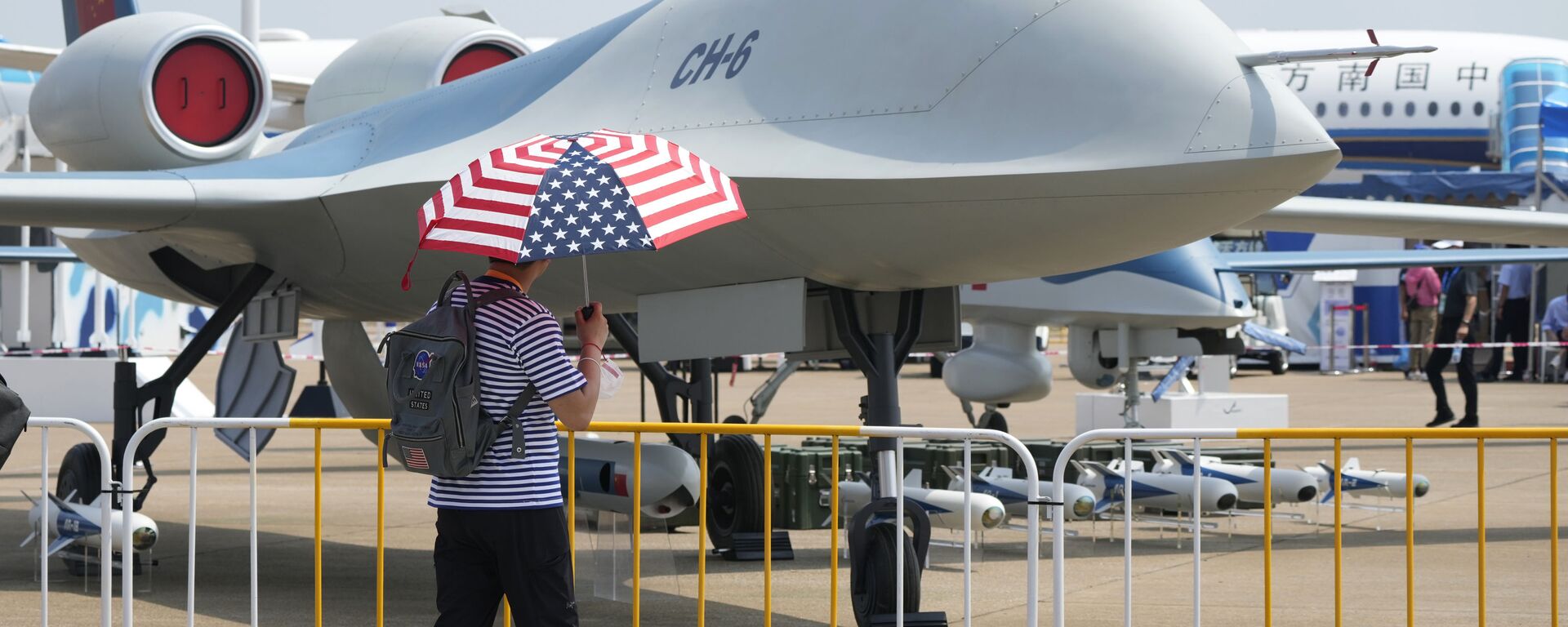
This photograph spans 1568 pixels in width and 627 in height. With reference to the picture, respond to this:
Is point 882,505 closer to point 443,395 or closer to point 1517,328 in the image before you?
point 443,395

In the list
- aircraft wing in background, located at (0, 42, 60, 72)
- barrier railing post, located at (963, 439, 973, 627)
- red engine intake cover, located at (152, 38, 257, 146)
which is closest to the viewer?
barrier railing post, located at (963, 439, 973, 627)

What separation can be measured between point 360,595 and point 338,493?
4431 millimetres

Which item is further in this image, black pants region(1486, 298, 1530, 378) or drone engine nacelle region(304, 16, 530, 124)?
black pants region(1486, 298, 1530, 378)

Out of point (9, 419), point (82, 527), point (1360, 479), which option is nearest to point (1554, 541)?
point (9, 419)

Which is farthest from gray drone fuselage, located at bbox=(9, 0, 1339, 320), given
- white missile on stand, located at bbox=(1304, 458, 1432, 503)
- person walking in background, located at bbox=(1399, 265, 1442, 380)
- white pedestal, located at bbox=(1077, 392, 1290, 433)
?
person walking in background, located at bbox=(1399, 265, 1442, 380)

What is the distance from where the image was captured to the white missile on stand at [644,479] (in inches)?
265

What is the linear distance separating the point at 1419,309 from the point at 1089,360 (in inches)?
483

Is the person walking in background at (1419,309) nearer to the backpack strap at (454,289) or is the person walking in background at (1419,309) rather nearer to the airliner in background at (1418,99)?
the airliner in background at (1418,99)

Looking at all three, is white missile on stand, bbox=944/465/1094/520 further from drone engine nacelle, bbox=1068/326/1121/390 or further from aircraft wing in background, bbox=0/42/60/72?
aircraft wing in background, bbox=0/42/60/72

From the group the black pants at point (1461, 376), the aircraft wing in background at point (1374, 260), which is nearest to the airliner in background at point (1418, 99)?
the black pants at point (1461, 376)

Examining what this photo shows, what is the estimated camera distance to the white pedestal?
14719 mm

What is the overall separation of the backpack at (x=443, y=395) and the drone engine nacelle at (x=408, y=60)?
6171mm

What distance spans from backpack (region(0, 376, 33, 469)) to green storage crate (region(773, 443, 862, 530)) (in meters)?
5.86

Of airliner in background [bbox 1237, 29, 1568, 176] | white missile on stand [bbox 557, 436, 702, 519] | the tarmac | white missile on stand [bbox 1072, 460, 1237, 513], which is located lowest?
the tarmac
